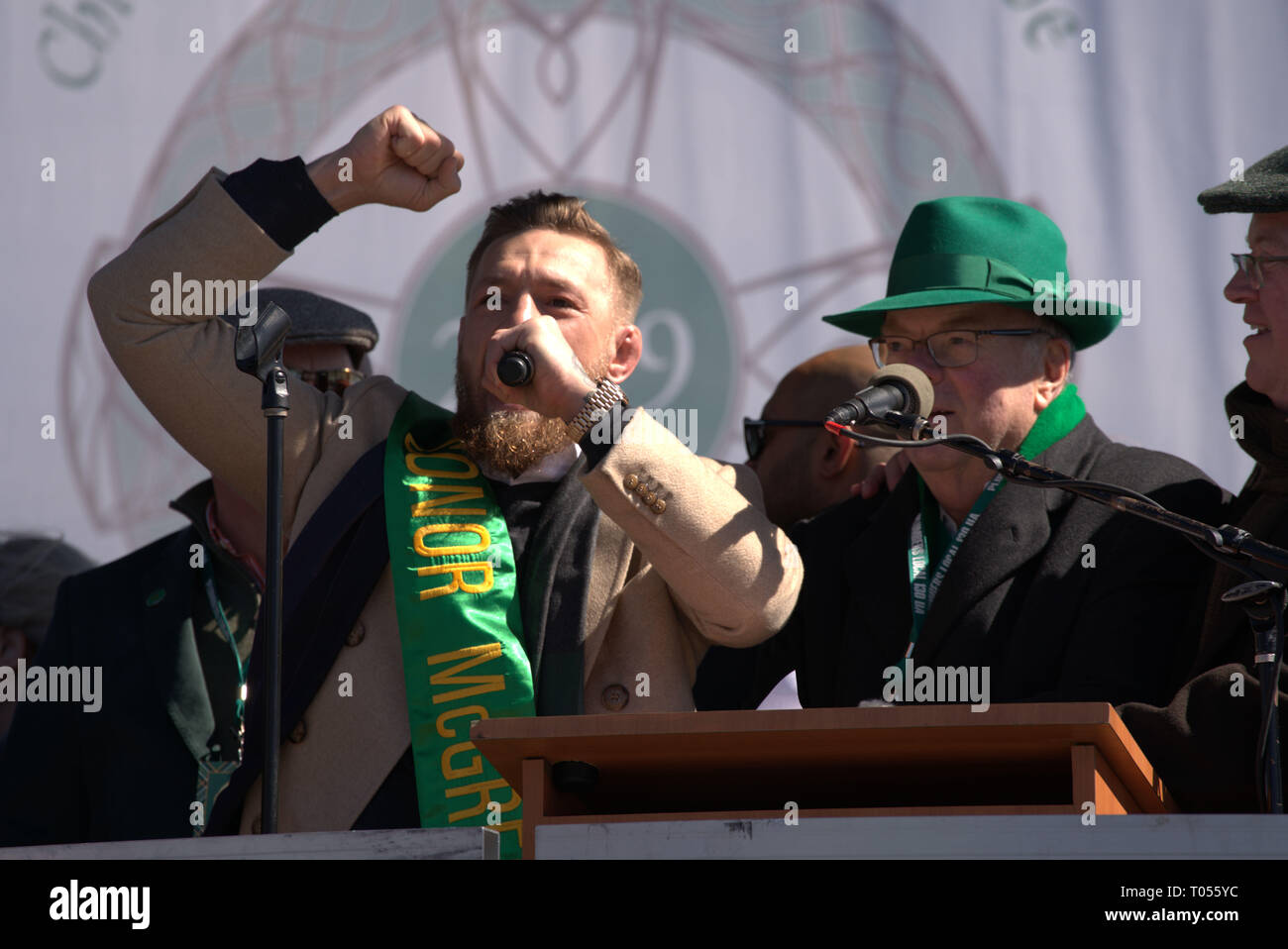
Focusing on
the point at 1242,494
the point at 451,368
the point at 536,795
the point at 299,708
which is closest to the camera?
the point at 536,795

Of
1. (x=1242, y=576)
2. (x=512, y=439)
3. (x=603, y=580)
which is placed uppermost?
(x=512, y=439)

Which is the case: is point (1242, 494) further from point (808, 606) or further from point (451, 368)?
point (451, 368)

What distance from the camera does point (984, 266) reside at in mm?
3600

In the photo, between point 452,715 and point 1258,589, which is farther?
point 452,715

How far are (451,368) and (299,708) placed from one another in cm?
178

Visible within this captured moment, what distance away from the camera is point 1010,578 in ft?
10.8

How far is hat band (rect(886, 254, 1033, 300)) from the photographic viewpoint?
3.58m

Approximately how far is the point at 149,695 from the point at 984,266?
6.95ft

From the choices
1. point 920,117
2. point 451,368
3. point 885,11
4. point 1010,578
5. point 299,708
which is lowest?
point 299,708

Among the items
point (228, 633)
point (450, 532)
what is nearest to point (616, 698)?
point (450, 532)

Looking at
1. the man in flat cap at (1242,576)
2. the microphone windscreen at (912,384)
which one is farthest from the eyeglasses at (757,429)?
the microphone windscreen at (912,384)

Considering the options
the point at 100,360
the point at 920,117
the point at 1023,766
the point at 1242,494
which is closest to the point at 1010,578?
the point at 1242,494

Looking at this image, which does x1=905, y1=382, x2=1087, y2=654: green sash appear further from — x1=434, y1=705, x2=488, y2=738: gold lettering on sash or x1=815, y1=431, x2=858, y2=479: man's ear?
x1=434, y1=705, x2=488, y2=738: gold lettering on sash

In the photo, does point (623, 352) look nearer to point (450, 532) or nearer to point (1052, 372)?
point (450, 532)
